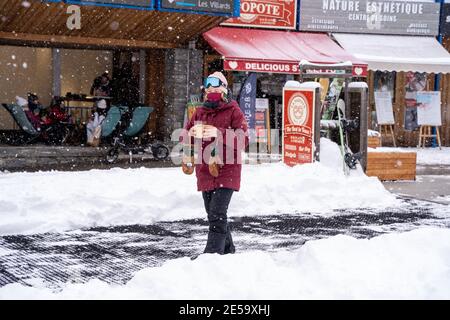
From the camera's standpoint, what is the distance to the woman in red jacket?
5832mm

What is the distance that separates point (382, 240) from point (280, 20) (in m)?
13.4

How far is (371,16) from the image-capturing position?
1962cm

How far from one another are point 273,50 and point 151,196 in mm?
8739

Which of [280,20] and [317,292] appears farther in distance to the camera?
[280,20]

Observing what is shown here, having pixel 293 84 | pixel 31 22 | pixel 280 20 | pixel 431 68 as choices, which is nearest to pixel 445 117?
pixel 431 68

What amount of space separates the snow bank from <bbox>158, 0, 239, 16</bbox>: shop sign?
9.47 metres

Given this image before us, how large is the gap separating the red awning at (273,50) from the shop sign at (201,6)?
44.4 inches

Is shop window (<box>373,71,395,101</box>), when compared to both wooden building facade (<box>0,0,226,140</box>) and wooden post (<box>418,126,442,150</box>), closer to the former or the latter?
wooden post (<box>418,126,442,150</box>)

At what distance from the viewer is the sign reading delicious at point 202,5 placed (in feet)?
45.8

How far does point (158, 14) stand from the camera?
14461mm

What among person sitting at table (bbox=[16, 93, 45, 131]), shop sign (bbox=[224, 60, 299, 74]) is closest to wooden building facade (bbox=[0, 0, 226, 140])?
shop sign (bbox=[224, 60, 299, 74])

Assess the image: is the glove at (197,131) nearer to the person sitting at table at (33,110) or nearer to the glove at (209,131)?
the glove at (209,131)

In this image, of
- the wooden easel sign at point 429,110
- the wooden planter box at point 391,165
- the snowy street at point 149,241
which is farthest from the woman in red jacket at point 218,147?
the wooden easel sign at point 429,110
